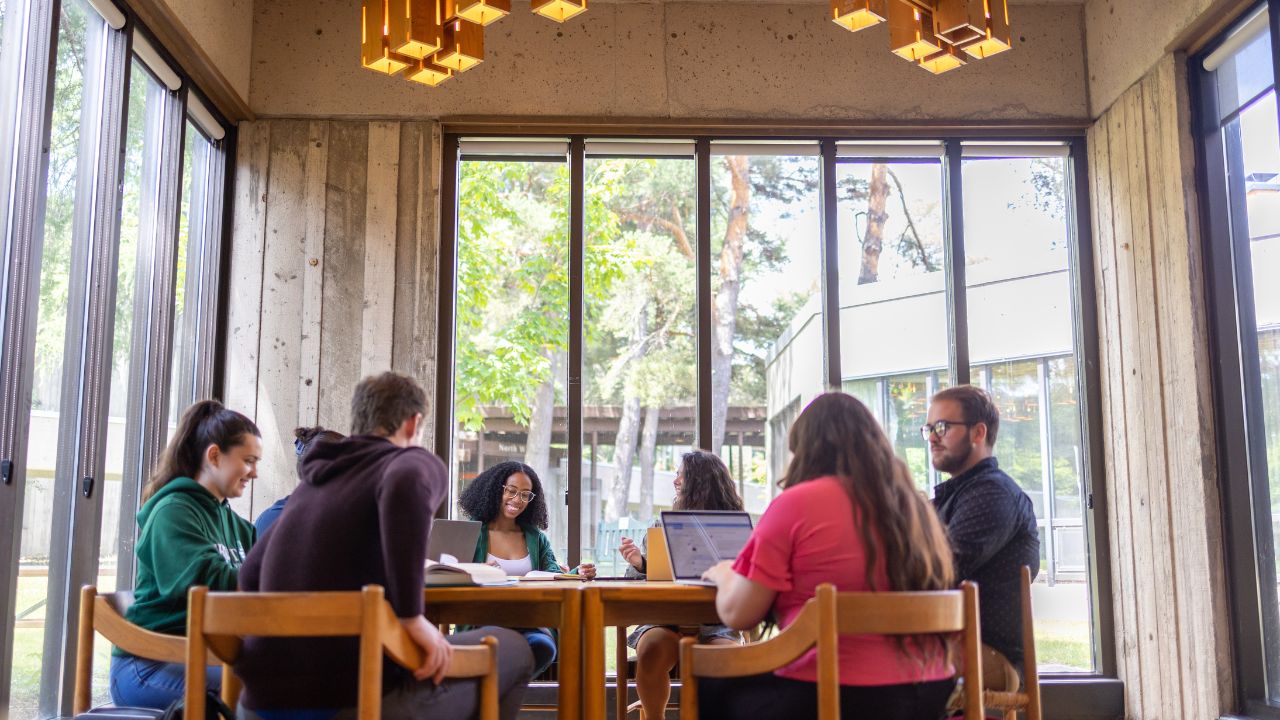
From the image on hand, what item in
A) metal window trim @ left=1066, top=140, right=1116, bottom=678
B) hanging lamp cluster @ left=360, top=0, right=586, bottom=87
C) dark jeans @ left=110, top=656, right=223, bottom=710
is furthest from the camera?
metal window trim @ left=1066, top=140, right=1116, bottom=678

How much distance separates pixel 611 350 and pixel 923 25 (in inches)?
91.4

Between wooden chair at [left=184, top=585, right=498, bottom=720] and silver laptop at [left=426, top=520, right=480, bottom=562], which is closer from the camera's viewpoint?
wooden chair at [left=184, top=585, right=498, bottom=720]

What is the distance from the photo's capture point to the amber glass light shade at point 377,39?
11.8 feet

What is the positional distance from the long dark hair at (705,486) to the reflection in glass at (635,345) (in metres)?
0.96

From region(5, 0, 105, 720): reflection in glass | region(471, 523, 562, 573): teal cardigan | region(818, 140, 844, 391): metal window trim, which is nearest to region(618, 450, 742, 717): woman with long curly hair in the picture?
region(471, 523, 562, 573): teal cardigan

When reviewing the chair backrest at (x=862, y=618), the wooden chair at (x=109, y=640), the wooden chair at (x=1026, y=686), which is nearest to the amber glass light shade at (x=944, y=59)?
the wooden chair at (x=1026, y=686)

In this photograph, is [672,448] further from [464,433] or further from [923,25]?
[923,25]

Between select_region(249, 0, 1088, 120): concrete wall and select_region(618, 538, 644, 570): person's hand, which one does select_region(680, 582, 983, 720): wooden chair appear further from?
select_region(249, 0, 1088, 120): concrete wall

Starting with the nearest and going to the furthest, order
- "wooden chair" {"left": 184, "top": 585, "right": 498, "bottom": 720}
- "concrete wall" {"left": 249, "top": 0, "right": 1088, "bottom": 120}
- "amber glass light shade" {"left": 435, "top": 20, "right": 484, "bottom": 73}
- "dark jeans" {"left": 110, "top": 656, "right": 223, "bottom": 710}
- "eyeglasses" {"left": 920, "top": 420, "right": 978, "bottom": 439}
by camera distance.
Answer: "wooden chair" {"left": 184, "top": 585, "right": 498, "bottom": 720}
"dark jeans" {"left": 110, "top": 656, "right": 223, "bottom": 710}
"eyeglasses" {"left": 920, "top": 420, "right": 978, "bottom": 439}
"amber glass light shade" {"left": 435, "top": 20, "right": 484, "bottom": 73}
"concrete wall" {"left": 249, "top": 0, "right": 1088, "bottom": 120}

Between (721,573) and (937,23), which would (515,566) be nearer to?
(721,573)

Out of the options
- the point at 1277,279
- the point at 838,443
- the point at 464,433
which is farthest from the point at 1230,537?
the point at 464,433

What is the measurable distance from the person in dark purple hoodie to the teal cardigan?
1.91 meters

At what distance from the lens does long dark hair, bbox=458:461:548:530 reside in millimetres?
4434

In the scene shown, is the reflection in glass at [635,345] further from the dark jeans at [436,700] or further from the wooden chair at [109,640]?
the wooden chair at [109,640]
